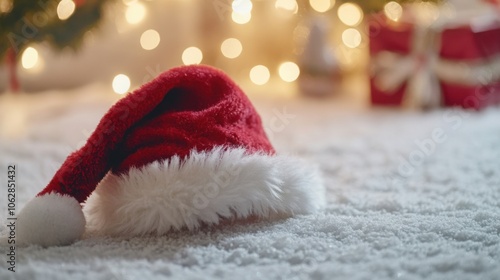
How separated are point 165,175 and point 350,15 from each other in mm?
1583

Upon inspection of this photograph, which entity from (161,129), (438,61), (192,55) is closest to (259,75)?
(192,55)

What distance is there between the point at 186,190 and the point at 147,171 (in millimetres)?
53

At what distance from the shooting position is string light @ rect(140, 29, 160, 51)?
2.09 m

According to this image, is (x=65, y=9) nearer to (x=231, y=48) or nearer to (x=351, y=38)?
(x=231, y=48)

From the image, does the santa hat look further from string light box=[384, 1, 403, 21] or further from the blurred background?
string light box=[384, 1, 403, 21]

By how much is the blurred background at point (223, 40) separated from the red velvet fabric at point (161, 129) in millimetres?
891

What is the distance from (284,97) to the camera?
6.20 ft

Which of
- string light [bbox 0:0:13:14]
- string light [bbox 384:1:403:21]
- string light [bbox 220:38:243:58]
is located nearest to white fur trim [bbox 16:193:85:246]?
string light [bbox 0:0:13:14]

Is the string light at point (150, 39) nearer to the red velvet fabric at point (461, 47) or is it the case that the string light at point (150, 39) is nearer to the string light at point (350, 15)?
the string light at point (350, 15)

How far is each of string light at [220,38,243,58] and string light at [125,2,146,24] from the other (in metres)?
0.32

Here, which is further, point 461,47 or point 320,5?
point 320,5

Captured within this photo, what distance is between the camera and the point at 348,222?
2.56 ft

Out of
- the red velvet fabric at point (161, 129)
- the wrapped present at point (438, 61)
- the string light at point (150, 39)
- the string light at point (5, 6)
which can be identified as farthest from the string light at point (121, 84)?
the red velvet fabric at point (161, 129)

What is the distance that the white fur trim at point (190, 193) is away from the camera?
2.39 feet
